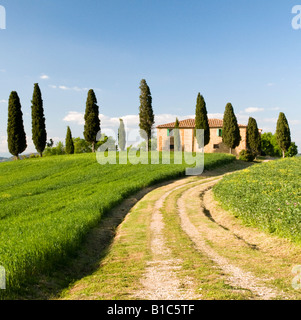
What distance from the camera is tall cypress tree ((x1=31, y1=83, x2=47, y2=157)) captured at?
173ft

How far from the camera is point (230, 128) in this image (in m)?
55.9

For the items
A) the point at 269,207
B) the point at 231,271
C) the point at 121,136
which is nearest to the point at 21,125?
the point at 121,136

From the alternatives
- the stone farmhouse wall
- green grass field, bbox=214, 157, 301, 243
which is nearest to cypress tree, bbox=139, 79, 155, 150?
the stone farmhouse wall

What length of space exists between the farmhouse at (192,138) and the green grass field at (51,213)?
21196mm

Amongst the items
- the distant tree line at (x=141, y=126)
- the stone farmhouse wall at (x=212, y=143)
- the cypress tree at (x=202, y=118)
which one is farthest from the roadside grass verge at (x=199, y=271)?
the stone farmhouse wall at (x=212, y=143)

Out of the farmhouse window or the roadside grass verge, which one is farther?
the farmhouse window

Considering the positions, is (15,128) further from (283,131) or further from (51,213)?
(283,131)

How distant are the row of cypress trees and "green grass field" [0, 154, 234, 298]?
960 cm

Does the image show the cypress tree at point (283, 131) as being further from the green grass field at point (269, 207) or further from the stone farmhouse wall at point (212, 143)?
the green grass field at point (269, 207)

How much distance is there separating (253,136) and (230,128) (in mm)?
9610

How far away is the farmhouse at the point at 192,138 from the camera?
62.8 metres

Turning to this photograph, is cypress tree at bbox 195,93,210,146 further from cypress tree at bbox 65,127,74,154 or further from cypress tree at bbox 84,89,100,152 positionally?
cypress tree at bbox 65,127,74,154
